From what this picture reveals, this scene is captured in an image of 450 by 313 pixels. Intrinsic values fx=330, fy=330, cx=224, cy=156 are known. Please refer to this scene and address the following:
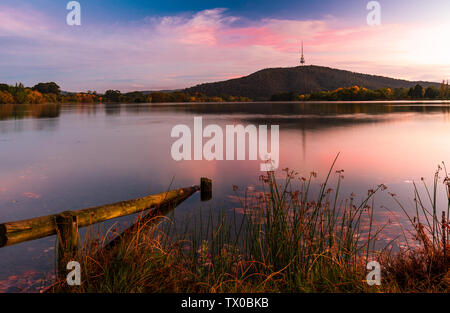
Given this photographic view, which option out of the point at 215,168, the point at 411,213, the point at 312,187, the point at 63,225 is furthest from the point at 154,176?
the point at 411,213

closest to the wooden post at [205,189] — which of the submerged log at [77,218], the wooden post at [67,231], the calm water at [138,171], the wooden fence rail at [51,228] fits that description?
the calm water at [138,171]

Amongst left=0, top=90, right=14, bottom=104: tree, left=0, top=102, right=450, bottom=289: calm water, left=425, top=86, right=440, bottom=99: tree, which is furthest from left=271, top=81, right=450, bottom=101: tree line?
left=0, top=102, right=450, bottom=289: calm water

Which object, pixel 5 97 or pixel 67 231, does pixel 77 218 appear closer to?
pixel 67 231

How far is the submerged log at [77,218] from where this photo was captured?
5.11 meters

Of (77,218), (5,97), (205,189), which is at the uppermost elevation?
(5,97)

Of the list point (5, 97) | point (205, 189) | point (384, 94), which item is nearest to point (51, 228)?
point (205, 189)

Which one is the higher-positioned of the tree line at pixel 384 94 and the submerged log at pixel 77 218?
the tree line at pixel 384 94

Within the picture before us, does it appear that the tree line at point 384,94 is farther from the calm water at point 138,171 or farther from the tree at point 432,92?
the calm water at point 138,171

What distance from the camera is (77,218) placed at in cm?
592

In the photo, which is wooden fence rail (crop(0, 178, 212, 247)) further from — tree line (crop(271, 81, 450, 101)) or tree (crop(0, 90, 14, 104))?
tree line (crop(271, 81, 450, 101))

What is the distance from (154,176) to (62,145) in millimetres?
12467

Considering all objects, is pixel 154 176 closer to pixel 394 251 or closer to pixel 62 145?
pixel 394 251

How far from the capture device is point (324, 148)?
64.7 feet

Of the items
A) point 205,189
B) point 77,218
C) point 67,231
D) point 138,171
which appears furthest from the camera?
point 138,171
